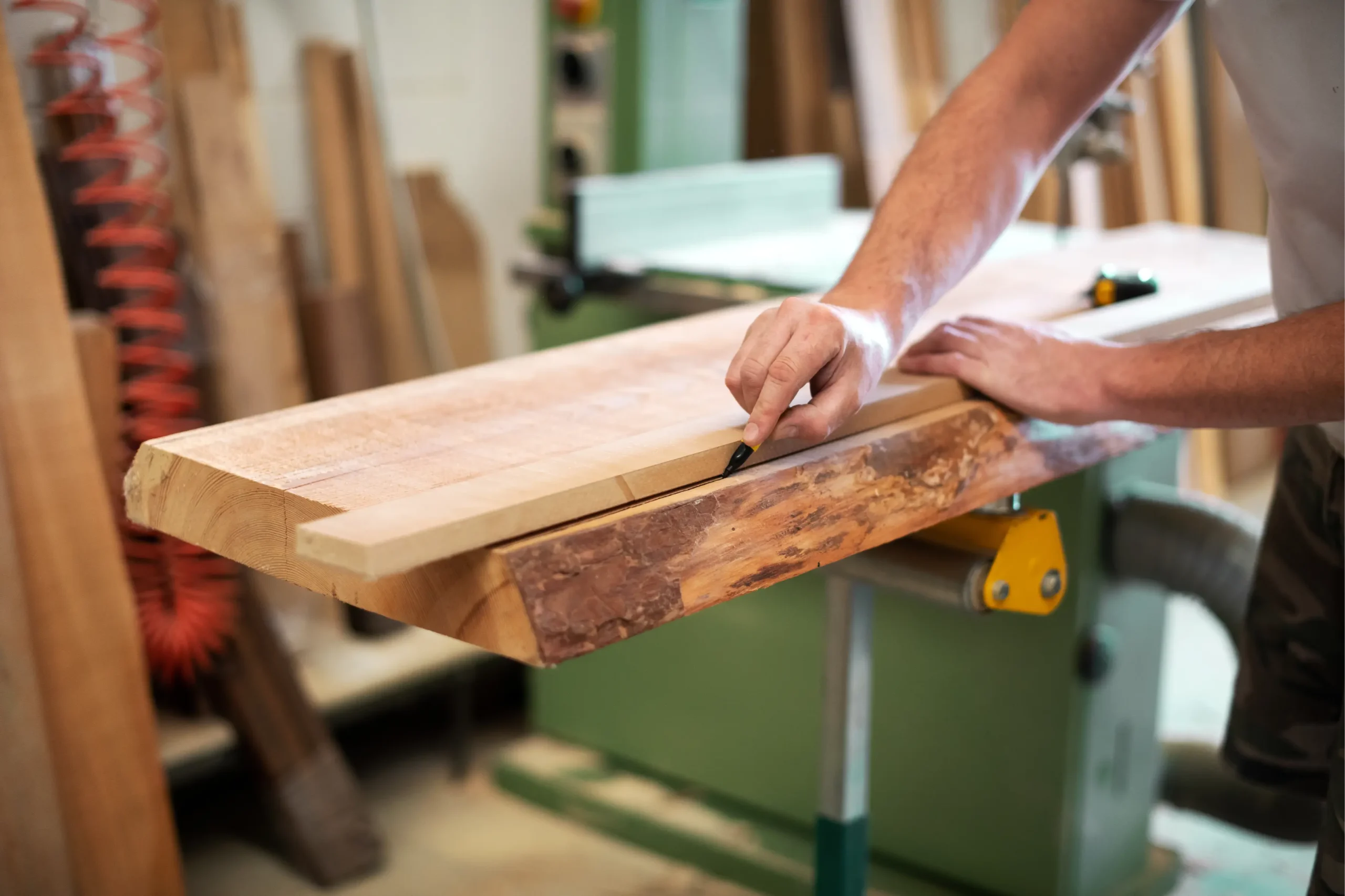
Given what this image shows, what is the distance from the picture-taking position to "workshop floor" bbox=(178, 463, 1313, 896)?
2139 millimetres

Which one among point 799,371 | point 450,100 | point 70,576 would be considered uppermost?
point 450,100

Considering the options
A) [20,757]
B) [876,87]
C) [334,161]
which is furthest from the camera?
[876,87]

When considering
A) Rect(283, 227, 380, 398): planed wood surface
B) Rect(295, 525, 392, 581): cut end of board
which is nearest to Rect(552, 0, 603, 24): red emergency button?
Rect(283, 227, 380, 398): planed wood surface

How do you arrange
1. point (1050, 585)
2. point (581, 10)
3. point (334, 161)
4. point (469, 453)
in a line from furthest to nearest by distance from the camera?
point (334, 161), point (581, 10), point (1050, 585), point (469, 453)

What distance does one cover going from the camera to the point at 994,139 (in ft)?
4.13

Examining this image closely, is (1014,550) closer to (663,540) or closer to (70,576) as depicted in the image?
(663,540)

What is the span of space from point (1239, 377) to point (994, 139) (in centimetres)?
33

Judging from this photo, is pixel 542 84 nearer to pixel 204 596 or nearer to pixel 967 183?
pixel 204 596

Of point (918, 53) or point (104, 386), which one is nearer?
point (104, 386)

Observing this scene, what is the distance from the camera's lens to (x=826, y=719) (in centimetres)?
136

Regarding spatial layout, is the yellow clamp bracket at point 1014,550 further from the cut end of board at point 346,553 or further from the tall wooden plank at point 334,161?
the tall wooden plank at point 334,161

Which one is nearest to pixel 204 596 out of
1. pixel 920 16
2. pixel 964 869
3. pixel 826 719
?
pixel 826 719

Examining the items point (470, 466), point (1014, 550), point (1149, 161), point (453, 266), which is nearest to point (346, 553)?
point (470, 466)

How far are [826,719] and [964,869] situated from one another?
73cm
